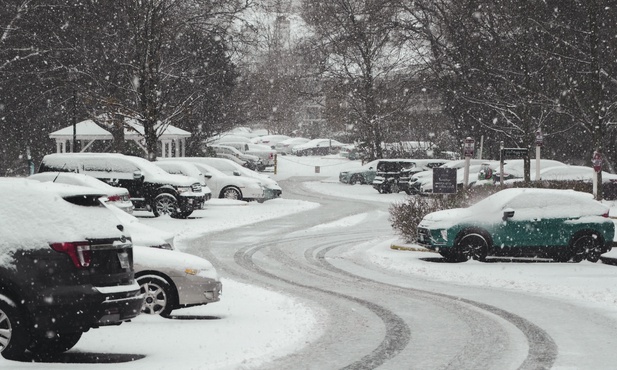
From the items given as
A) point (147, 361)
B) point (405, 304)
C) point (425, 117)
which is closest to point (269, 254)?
point (405, 304)

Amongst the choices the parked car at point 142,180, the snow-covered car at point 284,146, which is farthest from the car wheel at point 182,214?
the snow-covered car at point 284,146

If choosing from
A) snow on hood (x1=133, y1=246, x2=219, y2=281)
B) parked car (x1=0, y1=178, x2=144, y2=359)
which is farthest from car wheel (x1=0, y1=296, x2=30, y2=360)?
snow on hood (x1=133, y1=246, x2=219, y2=281)

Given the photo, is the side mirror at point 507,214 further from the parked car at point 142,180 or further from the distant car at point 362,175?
the distant car at point 362,175

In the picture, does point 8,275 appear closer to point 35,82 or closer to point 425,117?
point 35,82

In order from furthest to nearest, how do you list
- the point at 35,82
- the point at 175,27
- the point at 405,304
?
the point at 35,82, the point at 175,27, the point at 405,304

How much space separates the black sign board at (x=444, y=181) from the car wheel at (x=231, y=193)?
13.6 metres

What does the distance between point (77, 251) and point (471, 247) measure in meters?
11.8

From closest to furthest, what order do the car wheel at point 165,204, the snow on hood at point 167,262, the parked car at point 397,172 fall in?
the snow on hood at point 167,262 < the car wheel at point 165,204 < the parked car at point 397,172

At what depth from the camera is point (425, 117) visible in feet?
194

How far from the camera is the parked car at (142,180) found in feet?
90.9

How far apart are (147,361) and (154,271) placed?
2.70 metres

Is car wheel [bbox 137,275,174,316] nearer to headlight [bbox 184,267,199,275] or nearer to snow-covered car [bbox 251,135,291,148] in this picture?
headlight [bbox 184,267,199,275]

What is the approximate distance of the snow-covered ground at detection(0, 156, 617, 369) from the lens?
9688mm

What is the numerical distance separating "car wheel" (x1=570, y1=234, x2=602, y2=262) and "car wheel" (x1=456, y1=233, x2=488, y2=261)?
1866 mm
